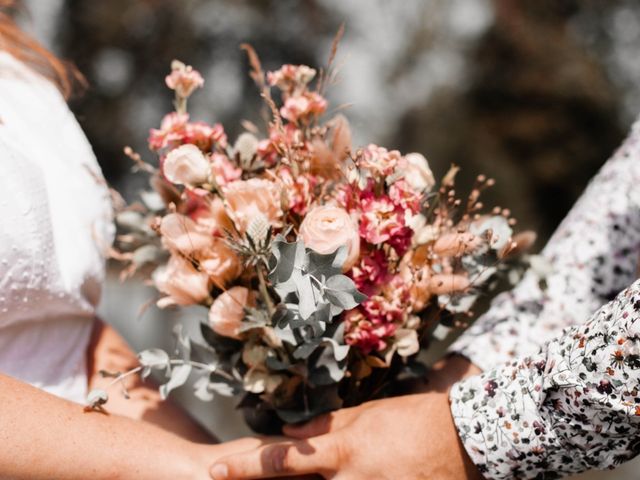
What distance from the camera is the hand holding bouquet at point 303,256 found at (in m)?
1.00

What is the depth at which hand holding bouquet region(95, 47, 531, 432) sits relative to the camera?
100cm

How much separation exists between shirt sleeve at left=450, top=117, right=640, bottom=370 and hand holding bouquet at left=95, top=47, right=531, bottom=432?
0.15m

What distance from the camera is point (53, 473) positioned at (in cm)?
103

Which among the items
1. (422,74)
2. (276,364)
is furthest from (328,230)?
(422,74)

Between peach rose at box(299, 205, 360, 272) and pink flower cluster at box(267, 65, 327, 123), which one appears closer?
peach rose at box(299, 205, 360, 272)

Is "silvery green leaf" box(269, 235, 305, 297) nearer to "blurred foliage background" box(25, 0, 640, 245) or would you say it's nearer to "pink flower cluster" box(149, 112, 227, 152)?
"pink flower cluster" box(149, 112, 227, 152)

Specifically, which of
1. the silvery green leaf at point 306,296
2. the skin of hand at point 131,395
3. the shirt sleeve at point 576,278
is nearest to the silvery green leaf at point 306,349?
the silvery green leaf at point 306,296

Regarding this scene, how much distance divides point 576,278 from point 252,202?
0.73 meters

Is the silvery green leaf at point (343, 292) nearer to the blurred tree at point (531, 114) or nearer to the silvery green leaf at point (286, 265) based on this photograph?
the silvery green leaf at point (286, 265)

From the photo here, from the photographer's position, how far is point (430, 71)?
1186cm

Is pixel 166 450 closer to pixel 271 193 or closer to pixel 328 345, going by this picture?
pixel 328 345

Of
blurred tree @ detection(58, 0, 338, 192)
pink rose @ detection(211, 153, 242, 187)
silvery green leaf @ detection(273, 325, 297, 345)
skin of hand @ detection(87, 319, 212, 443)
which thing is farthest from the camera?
blurred tree @ detection(58, 0, 338, 192)

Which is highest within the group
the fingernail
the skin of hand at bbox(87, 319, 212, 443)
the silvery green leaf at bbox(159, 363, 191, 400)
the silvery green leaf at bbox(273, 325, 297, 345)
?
the silvery green leaf at bbox(273, 325, 297, 345)

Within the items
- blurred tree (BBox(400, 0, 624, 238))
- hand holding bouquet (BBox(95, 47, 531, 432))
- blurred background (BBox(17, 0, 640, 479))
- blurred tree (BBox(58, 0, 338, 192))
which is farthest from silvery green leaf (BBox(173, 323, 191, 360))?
blurred tree (BBox(58, 0, 338, 192))
